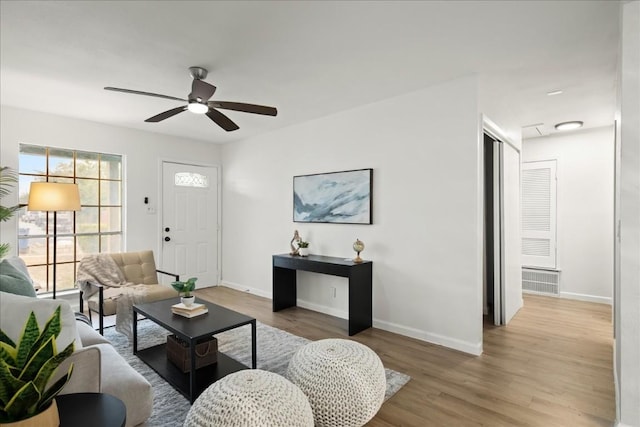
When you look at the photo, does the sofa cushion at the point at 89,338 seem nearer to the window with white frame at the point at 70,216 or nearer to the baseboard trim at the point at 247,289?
the window with white frame at the point at 70,216

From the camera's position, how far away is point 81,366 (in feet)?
4.91

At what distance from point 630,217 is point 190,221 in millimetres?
5398

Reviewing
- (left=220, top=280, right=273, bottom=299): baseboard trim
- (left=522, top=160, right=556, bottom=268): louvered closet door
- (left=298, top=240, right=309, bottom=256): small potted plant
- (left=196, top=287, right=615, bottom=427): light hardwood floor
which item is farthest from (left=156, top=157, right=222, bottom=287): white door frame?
(left=522, top=160, right=556, bottom=268): louvered closet door

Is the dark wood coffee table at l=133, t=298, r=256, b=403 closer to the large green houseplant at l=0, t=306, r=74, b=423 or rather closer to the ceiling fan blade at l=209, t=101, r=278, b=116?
the large green houseplant at l=0, t=306, r=74, b=423

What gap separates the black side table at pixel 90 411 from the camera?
46.2 inches

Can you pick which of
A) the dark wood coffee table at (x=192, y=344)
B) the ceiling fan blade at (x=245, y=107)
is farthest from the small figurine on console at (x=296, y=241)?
the ceiling fan blade at (x=245, y=107)

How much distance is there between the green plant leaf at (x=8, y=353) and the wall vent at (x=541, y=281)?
6066 mm

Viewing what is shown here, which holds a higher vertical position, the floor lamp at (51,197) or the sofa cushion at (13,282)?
the floor lamp at (51,197)

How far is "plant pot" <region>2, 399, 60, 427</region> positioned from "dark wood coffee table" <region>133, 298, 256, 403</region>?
1.10 meters

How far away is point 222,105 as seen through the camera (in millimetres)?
2740

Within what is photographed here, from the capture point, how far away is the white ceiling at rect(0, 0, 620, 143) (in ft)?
6.84

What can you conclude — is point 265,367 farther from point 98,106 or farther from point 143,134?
point 143,134

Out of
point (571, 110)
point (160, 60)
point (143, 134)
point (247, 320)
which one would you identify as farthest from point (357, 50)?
point (143, 134)

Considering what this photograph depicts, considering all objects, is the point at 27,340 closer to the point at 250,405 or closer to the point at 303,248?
the point at 250,405
